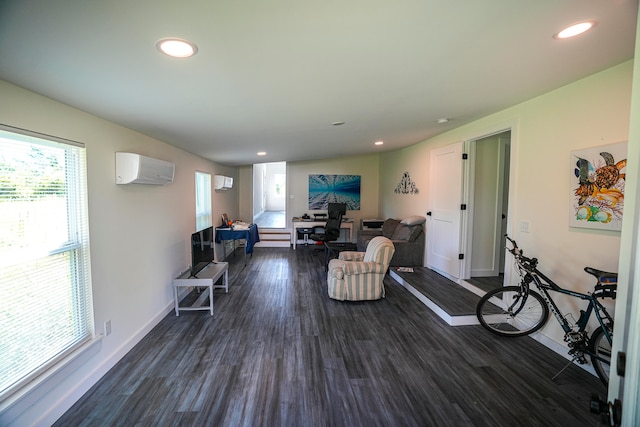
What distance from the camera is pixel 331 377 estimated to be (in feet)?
7.31

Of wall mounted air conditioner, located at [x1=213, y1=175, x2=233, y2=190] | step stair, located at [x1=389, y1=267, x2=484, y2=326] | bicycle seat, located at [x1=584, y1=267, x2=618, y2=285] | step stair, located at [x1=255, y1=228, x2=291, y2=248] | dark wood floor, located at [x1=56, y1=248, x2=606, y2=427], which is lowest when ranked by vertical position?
dark wood floor, located at [x1=56, y1=248, x2=606, y2=427]

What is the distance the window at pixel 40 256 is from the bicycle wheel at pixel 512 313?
371 cm

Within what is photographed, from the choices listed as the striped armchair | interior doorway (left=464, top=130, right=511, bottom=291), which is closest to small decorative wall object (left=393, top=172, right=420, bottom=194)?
interior doorway (left=464, top=130, right=511, bottom=291)

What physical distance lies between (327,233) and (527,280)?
14.0ft

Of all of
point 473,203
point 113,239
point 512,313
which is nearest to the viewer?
point 113,239

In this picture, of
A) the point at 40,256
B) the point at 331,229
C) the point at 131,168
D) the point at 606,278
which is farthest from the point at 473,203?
the point at 40,256

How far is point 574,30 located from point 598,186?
1327mm

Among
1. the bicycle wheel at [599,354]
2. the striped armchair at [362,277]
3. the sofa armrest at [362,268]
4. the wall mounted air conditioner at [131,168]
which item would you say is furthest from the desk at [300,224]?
the bicycle wheel at [599,354]

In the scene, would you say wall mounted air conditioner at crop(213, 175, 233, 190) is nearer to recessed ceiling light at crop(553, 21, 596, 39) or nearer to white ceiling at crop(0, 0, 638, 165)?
white ceiling at crop(0, 0, 638, 165)

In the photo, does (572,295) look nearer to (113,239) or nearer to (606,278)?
(606,278)

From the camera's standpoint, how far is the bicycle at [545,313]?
1982 millimetres

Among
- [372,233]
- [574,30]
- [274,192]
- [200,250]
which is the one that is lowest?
[372,233]

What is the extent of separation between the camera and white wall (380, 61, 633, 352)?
6.75ft

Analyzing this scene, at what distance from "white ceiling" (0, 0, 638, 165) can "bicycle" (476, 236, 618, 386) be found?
5.22ft
